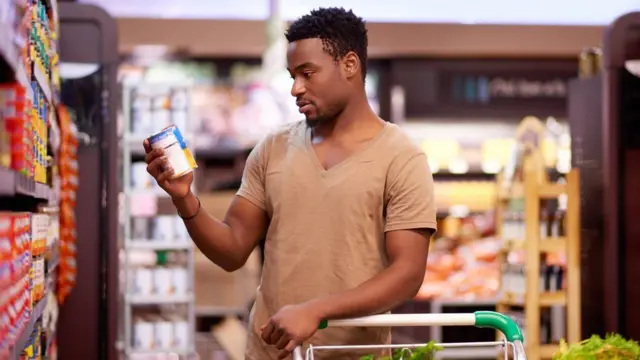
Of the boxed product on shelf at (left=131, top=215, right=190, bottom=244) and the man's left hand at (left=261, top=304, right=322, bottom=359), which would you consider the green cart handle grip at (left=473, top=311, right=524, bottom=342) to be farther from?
the boxed product on shelf at (left=131, top=215, right=190, bottom=244)

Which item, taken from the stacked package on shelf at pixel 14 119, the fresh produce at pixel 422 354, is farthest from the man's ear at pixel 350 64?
the stacked package on shelf at pixel 14 119

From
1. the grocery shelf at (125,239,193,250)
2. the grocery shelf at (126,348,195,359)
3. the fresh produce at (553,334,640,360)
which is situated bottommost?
the grocery shelf at (126,348,195,359)

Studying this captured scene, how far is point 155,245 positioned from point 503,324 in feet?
18.3

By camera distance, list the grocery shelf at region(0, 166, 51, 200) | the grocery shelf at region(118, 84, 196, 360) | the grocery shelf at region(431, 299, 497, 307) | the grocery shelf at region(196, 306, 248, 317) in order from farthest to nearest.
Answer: the grocery shelf at region(196, 306, 248, 317) < the grocery shelf at region(431, 299, 497, 307) < the grocery shelf at region(118, 84, 196, 360) < the grocery shelf at region(0, 166, 51, 200)

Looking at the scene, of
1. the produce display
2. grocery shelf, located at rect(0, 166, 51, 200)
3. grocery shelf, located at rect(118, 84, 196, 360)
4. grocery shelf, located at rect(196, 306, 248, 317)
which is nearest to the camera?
grocery shelf, located at rect(0, 166, 51, 200)

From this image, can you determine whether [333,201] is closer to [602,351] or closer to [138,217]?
[602,351]

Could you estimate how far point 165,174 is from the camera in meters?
2.62

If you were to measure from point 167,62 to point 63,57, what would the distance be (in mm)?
4756

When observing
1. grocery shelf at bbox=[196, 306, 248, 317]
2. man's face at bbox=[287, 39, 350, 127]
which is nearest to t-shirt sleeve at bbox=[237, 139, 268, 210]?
man's face at bbox=[287, 39, 350, 127]

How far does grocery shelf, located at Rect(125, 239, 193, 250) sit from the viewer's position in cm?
787

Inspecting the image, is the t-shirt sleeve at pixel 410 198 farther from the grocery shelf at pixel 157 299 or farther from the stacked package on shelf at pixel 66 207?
the grocery shelf at pixel 157 299

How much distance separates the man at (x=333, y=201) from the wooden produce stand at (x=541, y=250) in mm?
3428

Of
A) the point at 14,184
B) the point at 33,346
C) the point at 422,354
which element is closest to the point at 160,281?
the point at 33,346

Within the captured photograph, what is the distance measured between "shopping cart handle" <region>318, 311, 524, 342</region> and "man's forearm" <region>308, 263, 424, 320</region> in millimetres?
22
